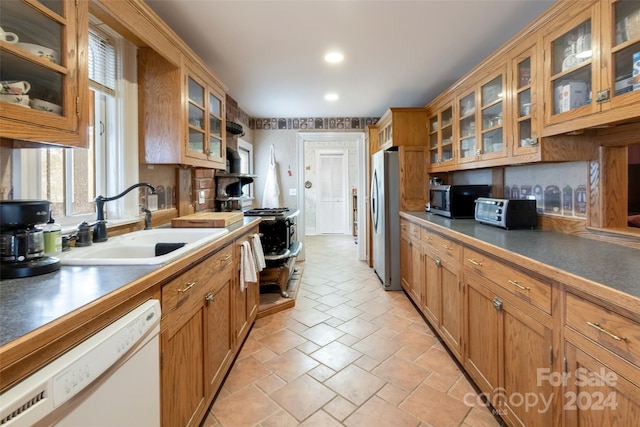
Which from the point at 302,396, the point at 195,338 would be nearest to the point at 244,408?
Result: the point at 302,396

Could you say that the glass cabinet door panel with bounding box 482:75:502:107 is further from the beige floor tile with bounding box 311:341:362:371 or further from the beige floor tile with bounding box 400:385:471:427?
the beige floor tile with bounding box 311:341:362:371

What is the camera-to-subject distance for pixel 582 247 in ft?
4.88

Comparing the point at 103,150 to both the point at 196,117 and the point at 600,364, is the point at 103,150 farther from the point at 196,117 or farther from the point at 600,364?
the point at 600,364

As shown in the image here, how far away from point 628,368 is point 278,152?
4.55 meters

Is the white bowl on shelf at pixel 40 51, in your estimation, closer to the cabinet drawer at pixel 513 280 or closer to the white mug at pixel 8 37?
the white mug at pixel 8 37

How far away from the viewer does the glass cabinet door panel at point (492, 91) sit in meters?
2.16

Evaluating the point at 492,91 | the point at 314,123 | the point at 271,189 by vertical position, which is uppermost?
the point at 314,123

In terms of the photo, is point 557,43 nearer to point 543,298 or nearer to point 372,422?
point 543,298

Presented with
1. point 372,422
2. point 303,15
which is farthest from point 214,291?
point 303,15

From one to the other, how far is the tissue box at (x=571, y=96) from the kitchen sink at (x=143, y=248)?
1.95 metres

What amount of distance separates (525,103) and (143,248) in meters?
2.40

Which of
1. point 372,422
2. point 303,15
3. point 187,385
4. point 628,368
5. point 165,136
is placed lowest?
point 372,422

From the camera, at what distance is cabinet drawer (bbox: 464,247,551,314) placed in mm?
1180

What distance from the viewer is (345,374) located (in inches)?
77.7
